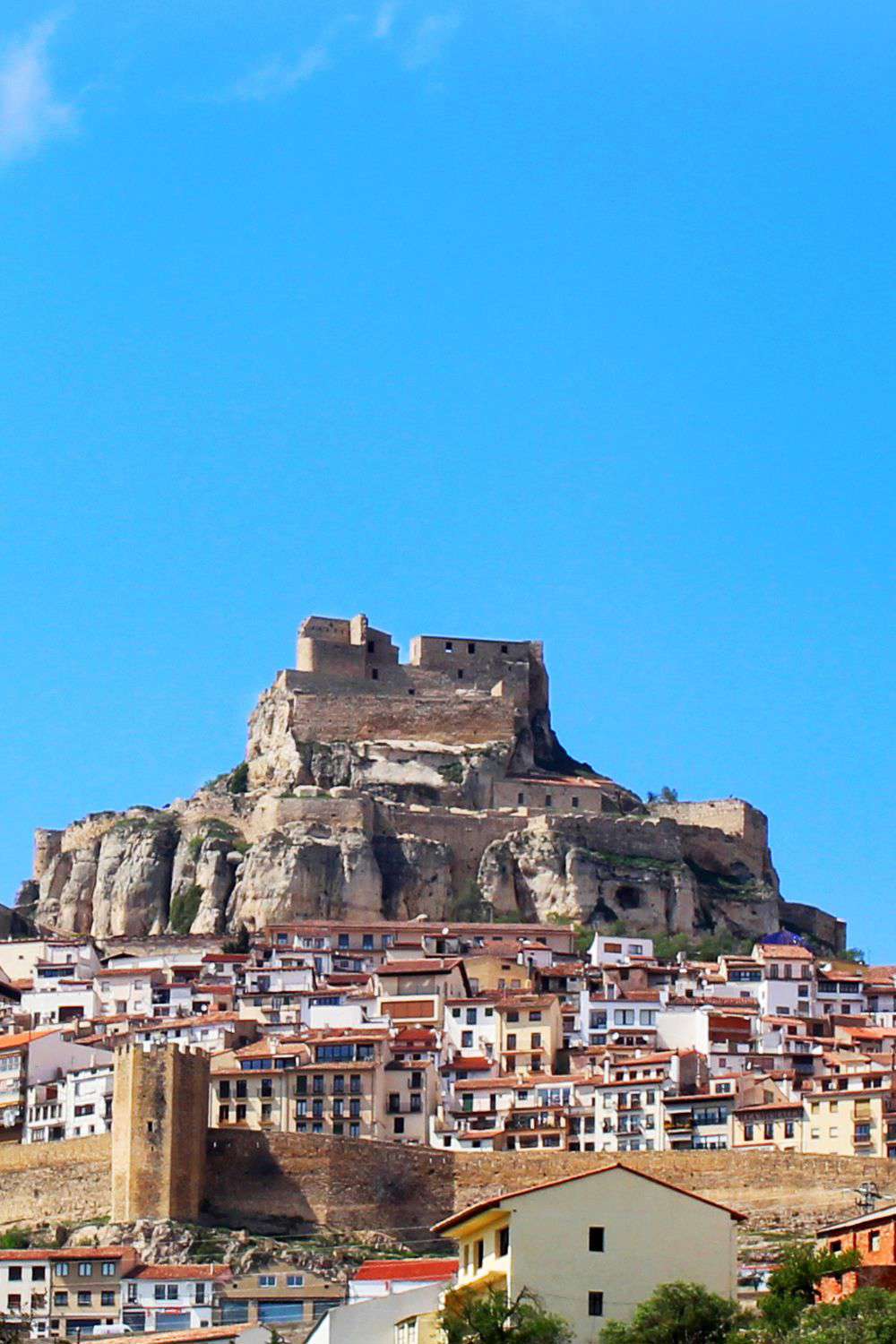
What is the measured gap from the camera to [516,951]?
8562 cm

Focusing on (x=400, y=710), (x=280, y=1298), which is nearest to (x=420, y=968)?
(x=400, y=710)

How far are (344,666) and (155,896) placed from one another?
10918mm

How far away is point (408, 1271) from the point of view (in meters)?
52.2

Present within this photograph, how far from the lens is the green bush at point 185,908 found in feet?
310

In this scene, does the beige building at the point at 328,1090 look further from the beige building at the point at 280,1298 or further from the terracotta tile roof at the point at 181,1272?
the beige building at the point at 280,1298

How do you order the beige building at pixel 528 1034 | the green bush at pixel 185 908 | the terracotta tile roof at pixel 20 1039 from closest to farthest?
the terracotta tile roof at pixel 20 1039, the beige building at pixel 528 1034, the green bush at pixel 185 908

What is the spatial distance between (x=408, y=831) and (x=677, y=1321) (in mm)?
53545

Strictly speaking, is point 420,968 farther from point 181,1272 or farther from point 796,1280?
point 796,1280

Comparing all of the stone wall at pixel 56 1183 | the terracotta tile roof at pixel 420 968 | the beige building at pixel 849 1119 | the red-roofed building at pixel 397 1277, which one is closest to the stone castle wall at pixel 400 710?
the terracotta tile roof at pixel 420 968

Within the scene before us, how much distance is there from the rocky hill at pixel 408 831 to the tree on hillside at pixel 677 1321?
49525mm

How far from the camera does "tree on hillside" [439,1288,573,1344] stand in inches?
1636

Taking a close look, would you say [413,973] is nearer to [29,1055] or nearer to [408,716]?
[29,1055]

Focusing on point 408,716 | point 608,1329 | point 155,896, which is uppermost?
point 408,716

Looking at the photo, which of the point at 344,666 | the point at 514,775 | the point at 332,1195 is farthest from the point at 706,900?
the point at 332,1195
